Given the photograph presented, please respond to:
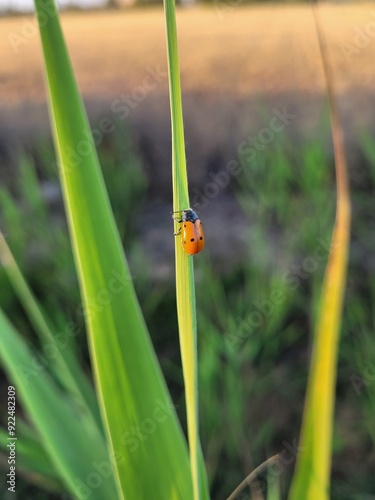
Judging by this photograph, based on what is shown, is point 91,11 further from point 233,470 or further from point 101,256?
point 101,256

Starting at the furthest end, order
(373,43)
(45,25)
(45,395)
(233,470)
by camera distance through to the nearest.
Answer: (373,43) < (233,470) < (45,395) < (45,25)

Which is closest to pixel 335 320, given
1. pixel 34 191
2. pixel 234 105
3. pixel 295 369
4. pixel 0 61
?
pixel 295 369
